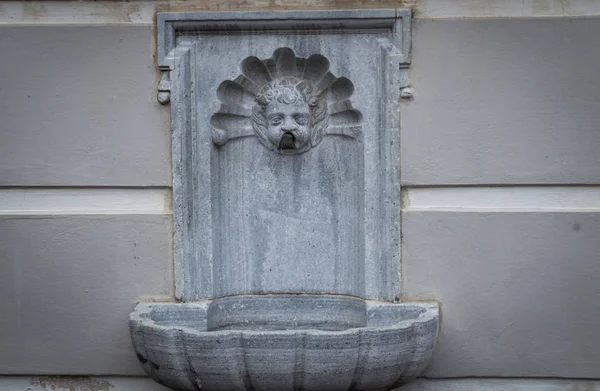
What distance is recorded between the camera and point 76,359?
3.83 meters

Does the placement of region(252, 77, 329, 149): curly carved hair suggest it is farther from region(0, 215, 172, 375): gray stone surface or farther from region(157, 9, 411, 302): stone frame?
region(0, 215, 172, 375): gray stone surface

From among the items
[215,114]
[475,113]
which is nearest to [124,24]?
[215,114]

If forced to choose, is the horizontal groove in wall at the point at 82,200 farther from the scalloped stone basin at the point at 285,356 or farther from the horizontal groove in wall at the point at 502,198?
the horizontal groove in wall at the point at 502,198

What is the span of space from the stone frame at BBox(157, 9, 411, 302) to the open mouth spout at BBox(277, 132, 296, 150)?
0.86 ft

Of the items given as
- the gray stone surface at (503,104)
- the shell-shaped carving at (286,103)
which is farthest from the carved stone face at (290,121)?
the gray stone surface at (503,104)

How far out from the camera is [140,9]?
12.4 ft

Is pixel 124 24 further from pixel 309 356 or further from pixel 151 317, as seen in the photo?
pixel 309 356

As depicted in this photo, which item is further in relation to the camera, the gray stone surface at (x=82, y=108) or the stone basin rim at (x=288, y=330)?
the gray stone surface at (x=82, y=108)

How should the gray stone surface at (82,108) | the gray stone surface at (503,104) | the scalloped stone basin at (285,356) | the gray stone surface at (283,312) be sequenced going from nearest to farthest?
the scalloped stone basin at (285,356)
the gray stone surface at (503,104)
the gray stone surface at (82,108)
the gray stone surface at (283,312)

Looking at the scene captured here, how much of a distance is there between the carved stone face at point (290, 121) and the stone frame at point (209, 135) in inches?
9.7

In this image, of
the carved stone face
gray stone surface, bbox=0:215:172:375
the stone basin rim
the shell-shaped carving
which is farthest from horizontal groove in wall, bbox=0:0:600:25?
the stone basin rim

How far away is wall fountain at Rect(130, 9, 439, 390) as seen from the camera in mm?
3736

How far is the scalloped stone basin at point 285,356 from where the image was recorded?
3.31m

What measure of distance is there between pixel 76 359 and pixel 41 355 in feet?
0.41
